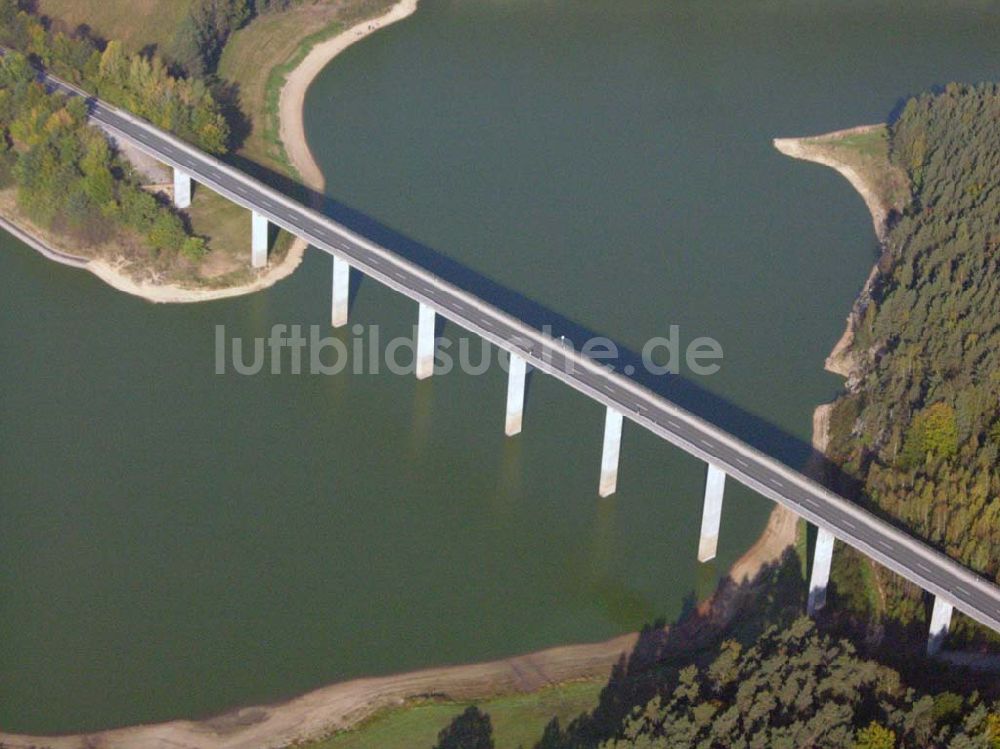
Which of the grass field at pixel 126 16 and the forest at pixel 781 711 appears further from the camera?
the grass field at pixel 126 16

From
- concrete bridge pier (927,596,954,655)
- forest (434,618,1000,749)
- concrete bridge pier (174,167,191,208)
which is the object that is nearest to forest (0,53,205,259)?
concrete bridge pier (174,167,191,208)

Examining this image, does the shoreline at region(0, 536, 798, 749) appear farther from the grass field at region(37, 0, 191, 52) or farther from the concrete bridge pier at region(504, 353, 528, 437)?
the grass field at region(37, 0, 191, 52)

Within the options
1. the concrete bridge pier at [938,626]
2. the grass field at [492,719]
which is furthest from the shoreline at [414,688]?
the concrete bridge pier at [938,626]

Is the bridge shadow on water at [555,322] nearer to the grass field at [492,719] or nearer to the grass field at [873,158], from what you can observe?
the grass field at [492,719]

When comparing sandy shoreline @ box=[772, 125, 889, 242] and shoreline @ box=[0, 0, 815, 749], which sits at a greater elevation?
sandy shoreline @ box=[772, 125, 889, 242]

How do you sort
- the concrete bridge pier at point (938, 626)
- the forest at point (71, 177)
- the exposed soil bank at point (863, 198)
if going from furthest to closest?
the forest at point (71, 177), the exposed soil bank at point (863, 198), the concrete bridge pier at point (938, 626)

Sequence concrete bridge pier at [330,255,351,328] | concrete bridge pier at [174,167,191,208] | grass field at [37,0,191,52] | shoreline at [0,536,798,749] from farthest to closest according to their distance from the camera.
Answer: grass field at [37,0,191,52], concrete bridge pier at [174,167,191,208], concrete bridge pier at [330,255,351,328], shoreline at [0,536,798,749]

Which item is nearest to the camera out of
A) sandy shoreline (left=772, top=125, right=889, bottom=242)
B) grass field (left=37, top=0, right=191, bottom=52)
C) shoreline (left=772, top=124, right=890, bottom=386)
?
shoreline (left=772, top=124, right=890, bottom=386)

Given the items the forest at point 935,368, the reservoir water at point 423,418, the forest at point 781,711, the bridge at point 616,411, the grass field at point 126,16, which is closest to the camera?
the forest at point 781,711
